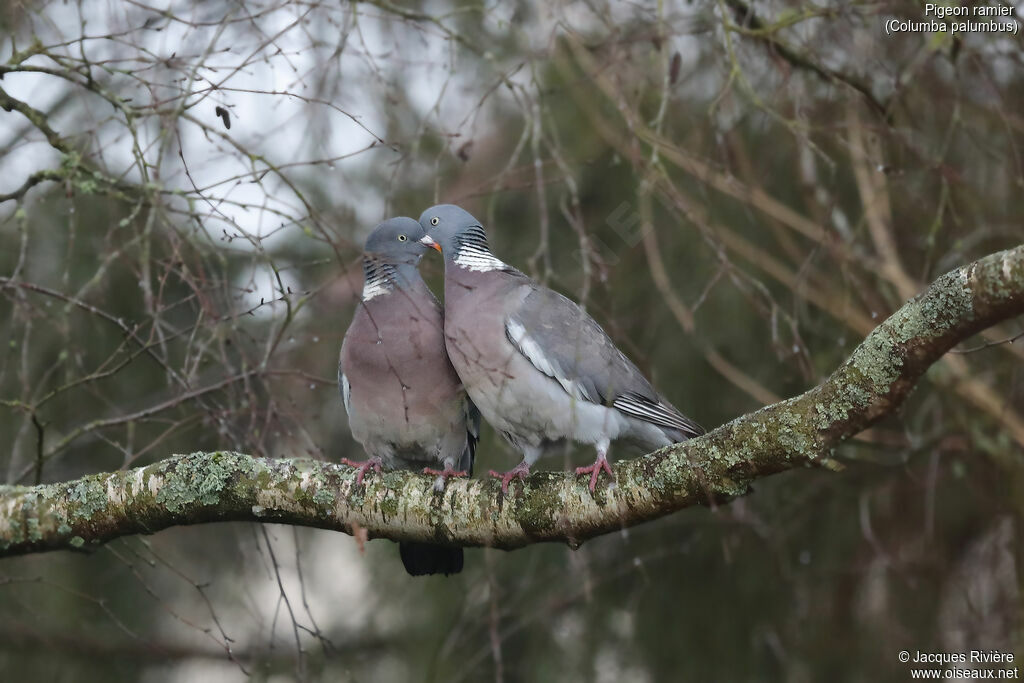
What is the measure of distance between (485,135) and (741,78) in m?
1.66

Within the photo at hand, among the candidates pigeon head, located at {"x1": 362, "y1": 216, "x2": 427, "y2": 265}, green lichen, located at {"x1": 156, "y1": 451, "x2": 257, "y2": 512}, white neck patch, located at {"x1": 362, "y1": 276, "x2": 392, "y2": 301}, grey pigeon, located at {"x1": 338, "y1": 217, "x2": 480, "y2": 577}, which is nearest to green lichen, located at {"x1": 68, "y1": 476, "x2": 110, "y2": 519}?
green lichen, located at {"x1": 156, "y1": 451, "x2": 257, "y2": 512}

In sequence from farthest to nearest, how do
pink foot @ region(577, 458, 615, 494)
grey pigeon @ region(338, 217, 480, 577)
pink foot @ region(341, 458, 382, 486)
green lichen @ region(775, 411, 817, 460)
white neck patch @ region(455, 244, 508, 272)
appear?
1. white neck patch @ region(455, 244, 508, 272)
2. grey pigeon @ region(338, 217, 480, 577)
3. pink foot @ region(341, 458, 382, 486)
4. pink foot @ region(577, 458, 615, 494)
5. green lichen @ region(775, 411, 817, 460)

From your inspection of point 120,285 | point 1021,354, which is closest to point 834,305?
point 1021,354

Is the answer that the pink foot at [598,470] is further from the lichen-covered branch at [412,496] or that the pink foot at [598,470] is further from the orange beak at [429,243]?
the orange beak at [429,243]

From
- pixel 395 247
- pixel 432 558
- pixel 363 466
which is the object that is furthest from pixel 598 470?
pixel 395 247

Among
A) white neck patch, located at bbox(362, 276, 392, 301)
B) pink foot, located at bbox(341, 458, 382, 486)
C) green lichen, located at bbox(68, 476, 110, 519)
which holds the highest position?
white neck patch, located at bbox(362, 276, 392, 301)

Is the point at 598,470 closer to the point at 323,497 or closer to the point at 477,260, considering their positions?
the point at 323,497

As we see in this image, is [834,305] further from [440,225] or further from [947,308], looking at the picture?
[947,308]

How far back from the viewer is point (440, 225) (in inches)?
137

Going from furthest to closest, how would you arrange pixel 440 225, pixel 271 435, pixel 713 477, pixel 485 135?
pixel 485 135 < pixel 440 225 < pixel 271 435 < pixel 713 477

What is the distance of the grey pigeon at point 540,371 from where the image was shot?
3.15 m

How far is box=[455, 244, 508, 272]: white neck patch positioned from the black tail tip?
897 millimetres

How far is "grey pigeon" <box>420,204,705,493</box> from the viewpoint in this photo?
124 inches

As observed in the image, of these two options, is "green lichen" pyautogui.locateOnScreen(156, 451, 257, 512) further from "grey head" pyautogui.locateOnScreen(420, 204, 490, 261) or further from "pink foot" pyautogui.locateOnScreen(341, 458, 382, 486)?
"grey head" pyautogui.locateOnScreen(420, 204, 490, 261)
